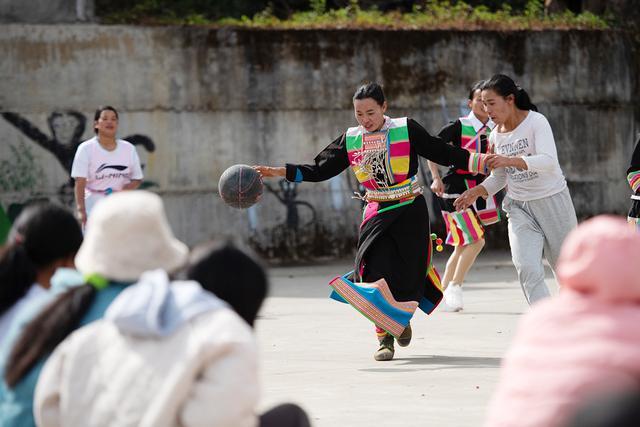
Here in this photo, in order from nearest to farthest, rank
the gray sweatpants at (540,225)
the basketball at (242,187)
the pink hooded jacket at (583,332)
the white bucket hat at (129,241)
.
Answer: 1. the pink hooded jacket at (583,332)
2. the white bucket hat at (129,241)
3. the gray sweatpants at (540,225)
4. the basketball at (242,187)

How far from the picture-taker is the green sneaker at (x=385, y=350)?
887cm

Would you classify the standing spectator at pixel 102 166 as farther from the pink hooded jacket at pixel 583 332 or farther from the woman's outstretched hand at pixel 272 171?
the pink hooded jacket at pixel 583 332

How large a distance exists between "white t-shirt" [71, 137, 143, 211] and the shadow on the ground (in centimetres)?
361

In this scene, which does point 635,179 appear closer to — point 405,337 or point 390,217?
point 390,217

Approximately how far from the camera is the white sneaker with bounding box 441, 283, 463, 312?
11.5 m

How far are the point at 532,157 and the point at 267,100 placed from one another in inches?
328

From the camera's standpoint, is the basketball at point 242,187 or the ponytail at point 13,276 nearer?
the ponytail at point 13,276

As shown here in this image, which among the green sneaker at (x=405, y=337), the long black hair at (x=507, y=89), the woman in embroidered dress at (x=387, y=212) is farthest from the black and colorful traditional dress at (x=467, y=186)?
the long black hair at (x=507, y=89)

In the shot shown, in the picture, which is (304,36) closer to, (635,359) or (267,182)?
(267,182)

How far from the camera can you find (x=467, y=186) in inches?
476

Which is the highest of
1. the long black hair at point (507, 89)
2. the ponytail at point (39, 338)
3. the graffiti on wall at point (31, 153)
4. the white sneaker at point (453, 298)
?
the long black hair at point (507, 89)

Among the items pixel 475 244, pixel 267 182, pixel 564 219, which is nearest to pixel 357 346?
pixel 564 219

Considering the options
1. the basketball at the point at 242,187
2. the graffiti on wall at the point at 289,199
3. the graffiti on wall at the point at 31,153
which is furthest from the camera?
the graffiti on wall at the point at 289,199

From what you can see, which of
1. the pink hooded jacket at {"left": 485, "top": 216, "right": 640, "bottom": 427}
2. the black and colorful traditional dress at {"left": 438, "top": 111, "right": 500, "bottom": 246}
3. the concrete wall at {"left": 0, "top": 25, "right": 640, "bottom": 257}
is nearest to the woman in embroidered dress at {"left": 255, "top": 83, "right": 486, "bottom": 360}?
the black and colorful traditional dress at {"left": 438, "top": 111, "right": 500, "bottom": 246}
